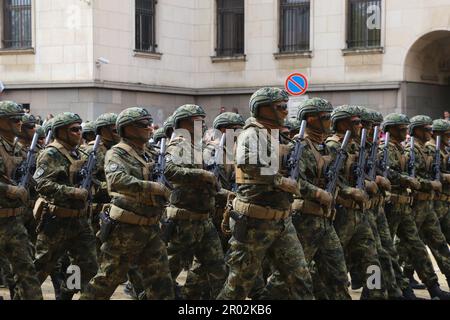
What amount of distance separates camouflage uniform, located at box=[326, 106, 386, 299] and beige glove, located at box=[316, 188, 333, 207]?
78cm

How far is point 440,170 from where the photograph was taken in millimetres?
13086

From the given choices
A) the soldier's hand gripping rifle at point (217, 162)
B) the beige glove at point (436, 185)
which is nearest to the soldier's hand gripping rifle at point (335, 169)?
the soldier's hand gripping rifle at point (217, 162)

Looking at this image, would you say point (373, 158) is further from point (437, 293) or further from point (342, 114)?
point (437, 293)

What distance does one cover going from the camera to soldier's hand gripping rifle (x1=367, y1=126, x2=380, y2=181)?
1114 centimetres

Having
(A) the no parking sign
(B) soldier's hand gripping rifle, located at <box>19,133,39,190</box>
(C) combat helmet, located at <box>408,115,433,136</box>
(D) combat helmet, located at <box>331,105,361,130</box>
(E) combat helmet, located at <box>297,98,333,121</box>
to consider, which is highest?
(A) the no parking sign

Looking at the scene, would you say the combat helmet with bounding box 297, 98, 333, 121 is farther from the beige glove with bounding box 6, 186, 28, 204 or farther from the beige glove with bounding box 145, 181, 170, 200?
the beige glove with bounding box 6, 186, 28, 204

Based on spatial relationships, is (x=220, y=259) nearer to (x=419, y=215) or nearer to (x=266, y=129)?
(x=266, y=129)

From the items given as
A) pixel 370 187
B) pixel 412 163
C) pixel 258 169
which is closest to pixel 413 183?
pixel 412 163

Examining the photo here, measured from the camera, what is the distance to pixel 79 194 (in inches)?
409

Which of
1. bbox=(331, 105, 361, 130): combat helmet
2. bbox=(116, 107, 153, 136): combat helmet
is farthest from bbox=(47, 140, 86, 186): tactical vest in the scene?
bbox=(331, 105, 361, 130): combat helmet

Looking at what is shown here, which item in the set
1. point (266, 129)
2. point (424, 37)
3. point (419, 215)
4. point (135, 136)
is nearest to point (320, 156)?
point (266, 129)

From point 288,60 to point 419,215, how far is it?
1439 centimetres

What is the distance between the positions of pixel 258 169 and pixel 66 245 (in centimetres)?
250
